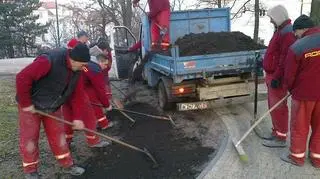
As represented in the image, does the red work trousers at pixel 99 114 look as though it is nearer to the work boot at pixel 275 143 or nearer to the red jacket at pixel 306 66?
the work boot at pixel 275 143

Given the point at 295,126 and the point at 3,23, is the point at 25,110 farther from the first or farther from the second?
the point at 3,23

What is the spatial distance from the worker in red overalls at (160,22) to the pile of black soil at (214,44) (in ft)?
2.50

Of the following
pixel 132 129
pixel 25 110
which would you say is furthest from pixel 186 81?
pixel 25 110

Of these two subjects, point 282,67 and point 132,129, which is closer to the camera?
point 282,67

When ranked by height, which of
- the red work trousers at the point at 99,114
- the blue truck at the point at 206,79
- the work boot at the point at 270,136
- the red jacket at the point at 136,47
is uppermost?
the red jacket at the point at 136,47

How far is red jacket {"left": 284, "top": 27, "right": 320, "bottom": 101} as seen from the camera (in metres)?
4.86

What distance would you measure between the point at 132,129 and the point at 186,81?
4.22 ft

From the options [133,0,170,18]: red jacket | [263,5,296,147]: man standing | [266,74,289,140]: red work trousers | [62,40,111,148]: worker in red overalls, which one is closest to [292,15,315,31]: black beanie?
[263,5,296,147]: man standing

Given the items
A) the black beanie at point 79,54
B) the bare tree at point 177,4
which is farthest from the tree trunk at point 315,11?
the bare tree at point 177,4

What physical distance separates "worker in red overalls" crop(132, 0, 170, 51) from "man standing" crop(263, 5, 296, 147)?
3216mm

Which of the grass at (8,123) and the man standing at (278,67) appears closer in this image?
the man standing at (278,67)

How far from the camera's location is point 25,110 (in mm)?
4871

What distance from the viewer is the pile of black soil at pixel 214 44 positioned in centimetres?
740

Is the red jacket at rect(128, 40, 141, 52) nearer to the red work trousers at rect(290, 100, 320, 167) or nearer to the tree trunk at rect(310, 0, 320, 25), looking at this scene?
Result: the tree trunk at rect(310, 0, 320, 25)
